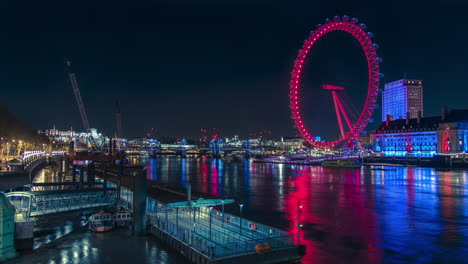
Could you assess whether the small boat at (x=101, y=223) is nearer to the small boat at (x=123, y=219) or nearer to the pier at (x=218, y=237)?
the small boat at (x=123, y=219)

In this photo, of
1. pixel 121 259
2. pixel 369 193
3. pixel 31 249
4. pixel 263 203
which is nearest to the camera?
pixel 121 259

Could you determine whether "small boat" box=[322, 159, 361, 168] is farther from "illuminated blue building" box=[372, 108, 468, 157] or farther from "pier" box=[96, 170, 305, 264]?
"pier" box=[96, 170, 305, 264]

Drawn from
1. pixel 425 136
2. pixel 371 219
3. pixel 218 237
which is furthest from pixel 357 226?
pixel 425 136

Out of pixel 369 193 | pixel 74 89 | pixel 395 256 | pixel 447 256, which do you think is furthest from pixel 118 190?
pixel 74 89

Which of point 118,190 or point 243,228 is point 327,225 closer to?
point 243,228

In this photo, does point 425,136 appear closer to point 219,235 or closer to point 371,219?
point 371,219

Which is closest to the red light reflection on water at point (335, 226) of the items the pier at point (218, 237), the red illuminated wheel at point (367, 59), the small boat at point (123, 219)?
the pier at point (218, 237)
